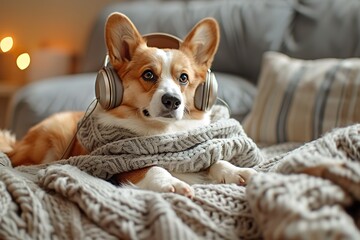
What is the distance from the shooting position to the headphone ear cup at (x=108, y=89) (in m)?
1.18

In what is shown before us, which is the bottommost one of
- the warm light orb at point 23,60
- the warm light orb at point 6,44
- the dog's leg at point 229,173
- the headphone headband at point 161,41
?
the warm light orb at point 23,60

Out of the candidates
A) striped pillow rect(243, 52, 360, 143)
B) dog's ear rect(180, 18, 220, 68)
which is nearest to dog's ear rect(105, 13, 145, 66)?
dog's ear rect(180, 18, 220, 68)

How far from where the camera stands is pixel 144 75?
1.22 meters

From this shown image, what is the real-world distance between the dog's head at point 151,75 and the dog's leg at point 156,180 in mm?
159

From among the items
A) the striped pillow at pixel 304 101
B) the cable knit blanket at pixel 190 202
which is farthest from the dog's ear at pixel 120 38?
the striped pillow at pixel 304 101

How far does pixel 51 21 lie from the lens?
3.31 meters

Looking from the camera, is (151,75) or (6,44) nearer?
(151,75)

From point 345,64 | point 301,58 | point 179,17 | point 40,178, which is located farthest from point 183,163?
point 179,17

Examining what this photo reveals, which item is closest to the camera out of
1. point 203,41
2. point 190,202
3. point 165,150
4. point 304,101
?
point 190,202

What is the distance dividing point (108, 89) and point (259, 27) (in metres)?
1.32

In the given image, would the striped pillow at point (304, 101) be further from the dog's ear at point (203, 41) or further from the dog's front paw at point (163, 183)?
the dog's front paw at point (163, 183)

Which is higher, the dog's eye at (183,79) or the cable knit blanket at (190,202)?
the dog's eye at (183,79)

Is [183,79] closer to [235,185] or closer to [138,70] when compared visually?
[138,70]

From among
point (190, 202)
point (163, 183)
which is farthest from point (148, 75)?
point (190, 202)
